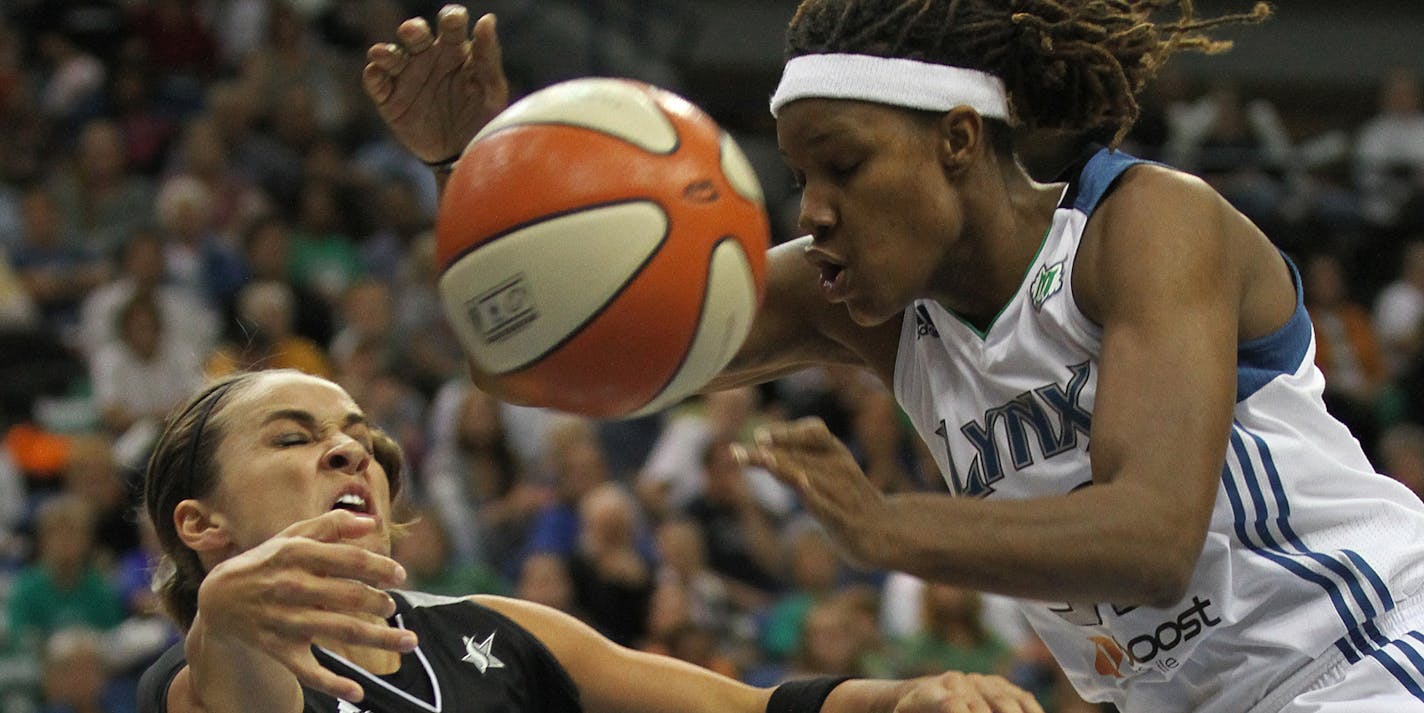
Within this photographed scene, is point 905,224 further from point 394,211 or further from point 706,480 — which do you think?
point 394,211

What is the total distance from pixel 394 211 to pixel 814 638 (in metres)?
4.71

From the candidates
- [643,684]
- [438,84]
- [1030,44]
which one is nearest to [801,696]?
[643,684]

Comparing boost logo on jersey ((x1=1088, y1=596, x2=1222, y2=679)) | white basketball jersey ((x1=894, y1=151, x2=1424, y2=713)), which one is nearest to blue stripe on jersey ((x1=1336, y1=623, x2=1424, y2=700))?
white basketball jersey ((x1=894, y1=151, x2=1424, y2=713))

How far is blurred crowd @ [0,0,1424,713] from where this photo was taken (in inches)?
283

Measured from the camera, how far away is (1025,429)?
2.96 metres

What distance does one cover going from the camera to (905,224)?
9.50 feet

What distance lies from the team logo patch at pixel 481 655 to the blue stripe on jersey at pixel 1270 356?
4.82 ft

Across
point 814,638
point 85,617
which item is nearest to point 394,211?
point 85,617

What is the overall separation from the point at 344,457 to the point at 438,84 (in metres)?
0.83

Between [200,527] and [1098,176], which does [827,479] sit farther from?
[200,527]

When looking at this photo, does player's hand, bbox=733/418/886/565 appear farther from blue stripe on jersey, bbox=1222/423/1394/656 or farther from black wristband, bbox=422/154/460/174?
black wristband, bbox=422/154/460/174

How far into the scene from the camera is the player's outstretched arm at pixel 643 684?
3205 millimetres

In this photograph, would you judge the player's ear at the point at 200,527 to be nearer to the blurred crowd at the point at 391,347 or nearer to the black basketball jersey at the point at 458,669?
the black basketball jersey at the point at 458,669

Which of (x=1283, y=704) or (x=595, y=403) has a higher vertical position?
(x=595, y=403)
